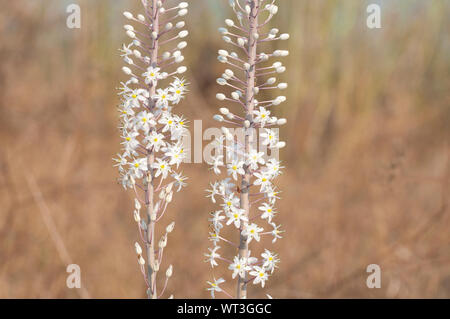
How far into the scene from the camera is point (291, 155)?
5531 mm

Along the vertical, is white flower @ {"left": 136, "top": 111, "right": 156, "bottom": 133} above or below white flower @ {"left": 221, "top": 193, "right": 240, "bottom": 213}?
above

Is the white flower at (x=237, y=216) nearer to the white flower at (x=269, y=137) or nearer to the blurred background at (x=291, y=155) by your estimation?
the white flower at (x=269, y=137)

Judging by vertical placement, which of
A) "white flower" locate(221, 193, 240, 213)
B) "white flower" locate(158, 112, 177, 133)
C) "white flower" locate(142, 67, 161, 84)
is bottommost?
"white flower" locate(221, 193, 240, 213)

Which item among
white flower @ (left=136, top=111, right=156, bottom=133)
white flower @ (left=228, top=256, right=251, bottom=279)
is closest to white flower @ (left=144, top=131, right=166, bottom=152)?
white flower @ (left=136, top=111, right=156, bottom=133)

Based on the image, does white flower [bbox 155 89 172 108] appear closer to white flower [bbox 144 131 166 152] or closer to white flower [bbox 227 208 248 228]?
white flower [bbox 144 131 166 152]

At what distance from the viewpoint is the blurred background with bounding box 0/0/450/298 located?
3.83 m

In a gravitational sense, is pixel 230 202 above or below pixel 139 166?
below

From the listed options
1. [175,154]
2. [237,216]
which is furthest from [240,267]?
[175,154]

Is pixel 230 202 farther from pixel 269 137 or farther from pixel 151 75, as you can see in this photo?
pixel 151 75

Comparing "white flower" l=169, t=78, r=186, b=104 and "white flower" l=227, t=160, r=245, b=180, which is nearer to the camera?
"white flower" l=227, t=160, r=245, b=180

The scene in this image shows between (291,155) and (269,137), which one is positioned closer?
(269,137)

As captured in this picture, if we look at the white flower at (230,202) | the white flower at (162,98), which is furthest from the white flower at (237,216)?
the white flower at (162,98)

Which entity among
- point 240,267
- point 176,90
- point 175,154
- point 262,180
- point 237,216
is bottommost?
point 240,267

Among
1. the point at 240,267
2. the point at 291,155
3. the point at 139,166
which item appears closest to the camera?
the point at 240,267
